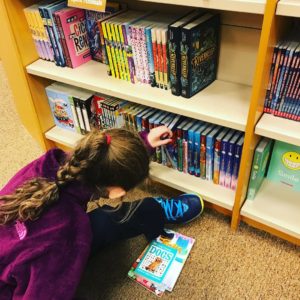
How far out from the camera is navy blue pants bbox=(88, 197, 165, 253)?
1.03 metres

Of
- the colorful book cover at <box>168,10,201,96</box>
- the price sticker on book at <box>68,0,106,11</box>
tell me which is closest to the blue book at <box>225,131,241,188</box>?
the colorful book cover at <box>168,10,201,96</box>

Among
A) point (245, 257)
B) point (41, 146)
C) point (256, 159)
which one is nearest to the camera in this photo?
point (256, 159)

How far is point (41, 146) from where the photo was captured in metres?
1.61

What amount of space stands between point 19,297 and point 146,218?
44 centimetres

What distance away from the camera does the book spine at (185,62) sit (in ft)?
3.03

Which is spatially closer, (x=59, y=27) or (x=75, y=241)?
(x=75, y=241)

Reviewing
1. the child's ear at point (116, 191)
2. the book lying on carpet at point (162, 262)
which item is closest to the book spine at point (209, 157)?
the book lying on carpet at point (162, 262)

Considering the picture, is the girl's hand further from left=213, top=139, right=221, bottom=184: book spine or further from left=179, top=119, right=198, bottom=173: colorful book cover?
left=213, top=139, right=221, bottom=184: book spine

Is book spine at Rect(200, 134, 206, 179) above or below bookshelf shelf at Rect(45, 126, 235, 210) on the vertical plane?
above

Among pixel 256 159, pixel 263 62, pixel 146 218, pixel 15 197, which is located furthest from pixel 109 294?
pixel 263 62

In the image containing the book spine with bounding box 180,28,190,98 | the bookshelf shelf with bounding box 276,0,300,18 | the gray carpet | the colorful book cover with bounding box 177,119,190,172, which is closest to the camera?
the bookshelf shelf with bounding box 276,0,300,18

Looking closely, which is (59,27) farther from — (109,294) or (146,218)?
(109,294)

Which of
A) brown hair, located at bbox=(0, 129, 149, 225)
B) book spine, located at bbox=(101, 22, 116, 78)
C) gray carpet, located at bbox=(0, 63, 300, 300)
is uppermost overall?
book spine, located at bbox=(101, 22, 116, 78)

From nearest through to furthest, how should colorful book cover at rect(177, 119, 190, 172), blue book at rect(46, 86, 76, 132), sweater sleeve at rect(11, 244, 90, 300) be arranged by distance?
sweater sleeve at rect(11, 244, 90, 300)
colorful book cover at rect(177, 119, 190, 172)
blue book at rect(46, 86, 76, 132)
